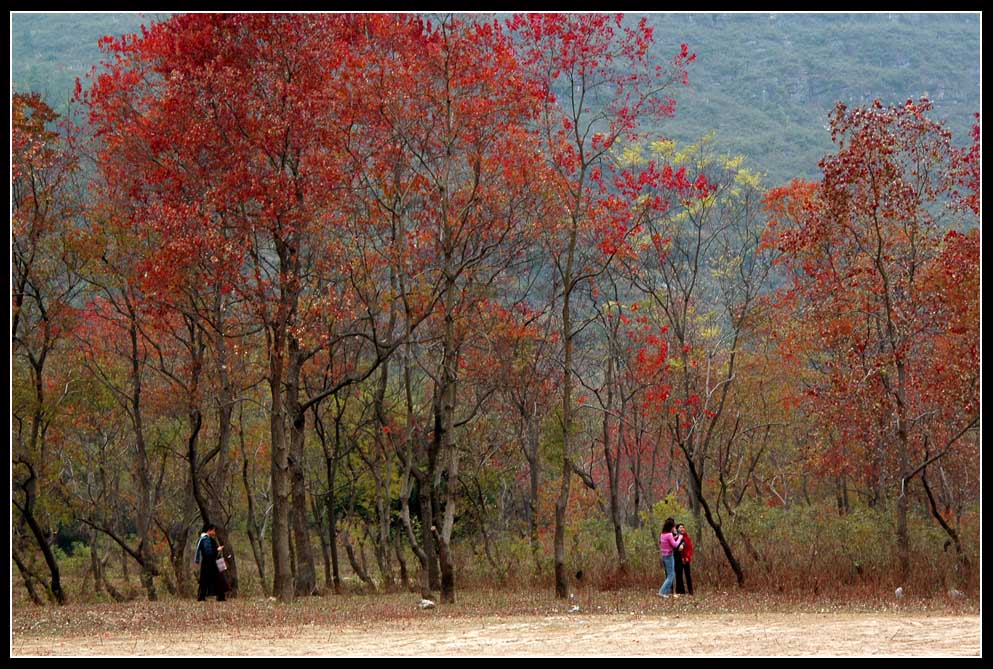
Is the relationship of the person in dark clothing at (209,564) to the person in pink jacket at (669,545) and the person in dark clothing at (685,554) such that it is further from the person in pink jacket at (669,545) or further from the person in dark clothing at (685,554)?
the person in dark clothing at (685,554)

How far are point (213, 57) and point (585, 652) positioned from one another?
555 inches

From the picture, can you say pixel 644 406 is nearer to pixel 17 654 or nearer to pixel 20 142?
pixel 20 142

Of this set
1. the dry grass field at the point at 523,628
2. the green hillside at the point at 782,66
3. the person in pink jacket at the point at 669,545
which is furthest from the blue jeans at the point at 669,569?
the green hillside at the point at 782,66

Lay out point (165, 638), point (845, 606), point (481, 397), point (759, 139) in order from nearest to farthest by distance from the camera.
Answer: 1. point (165, 638)
2. point (845, 606)
3. point (481, 397)
4. point (759, 139)

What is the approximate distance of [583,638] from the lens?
1466 centimetres

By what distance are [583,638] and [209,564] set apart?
11.9 metres

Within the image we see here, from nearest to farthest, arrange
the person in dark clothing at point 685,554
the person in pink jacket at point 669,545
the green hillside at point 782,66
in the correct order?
the person in pink jacket at point 669,545
the person in dark clothing at point 685,554
the green hillside at point 782,66

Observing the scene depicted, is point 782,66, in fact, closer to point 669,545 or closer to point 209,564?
point 669,545

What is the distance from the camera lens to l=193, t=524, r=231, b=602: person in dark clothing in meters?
23.6

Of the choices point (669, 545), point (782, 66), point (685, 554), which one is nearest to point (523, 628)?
point (669, 545)

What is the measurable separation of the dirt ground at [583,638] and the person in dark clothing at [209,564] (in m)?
7.39

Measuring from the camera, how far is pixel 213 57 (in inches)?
858

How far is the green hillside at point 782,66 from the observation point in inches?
4946
